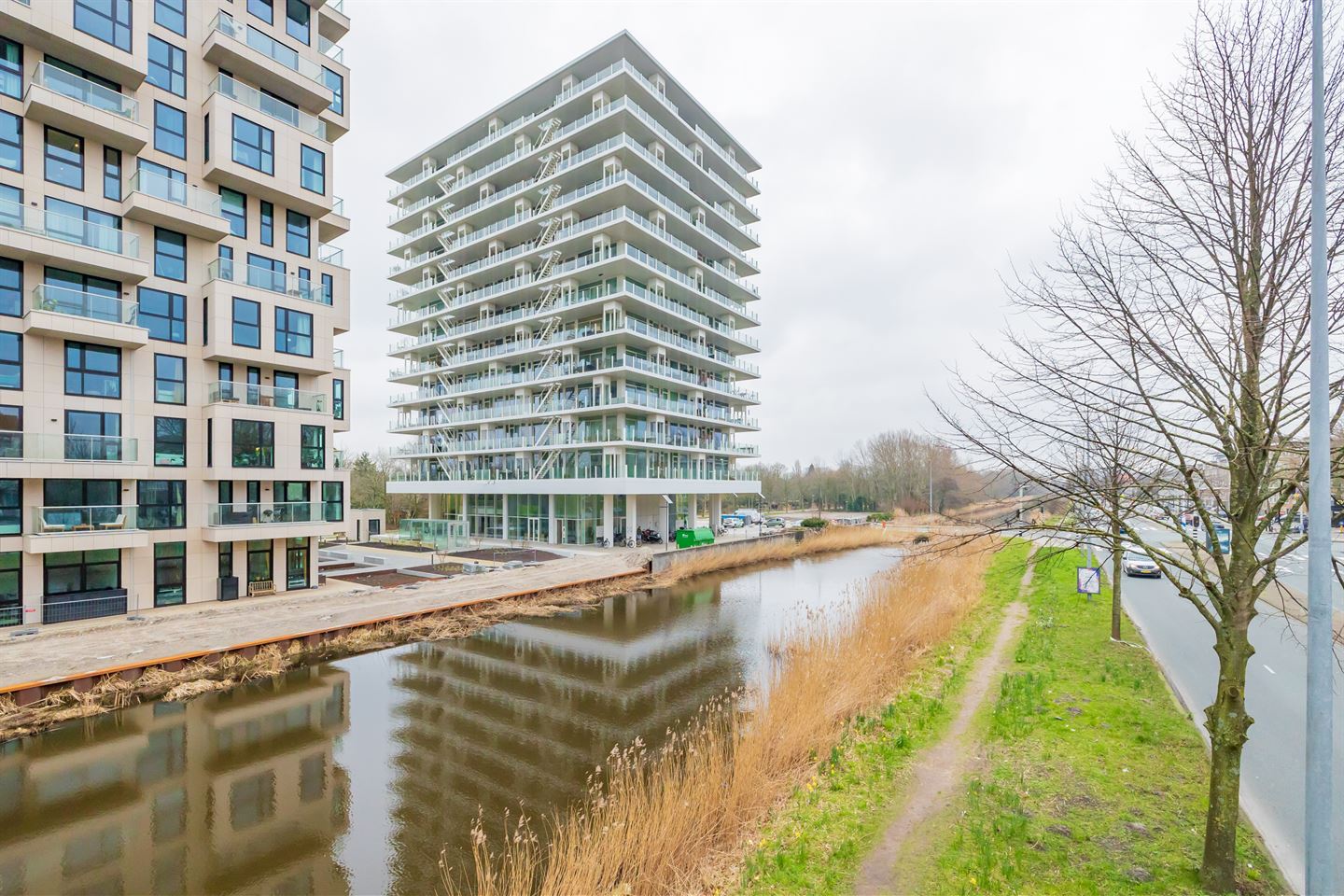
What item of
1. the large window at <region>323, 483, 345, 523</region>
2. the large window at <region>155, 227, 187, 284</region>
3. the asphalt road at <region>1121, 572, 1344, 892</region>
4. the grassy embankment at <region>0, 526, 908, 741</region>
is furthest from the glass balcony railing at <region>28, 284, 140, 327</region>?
the asphalt road at <region>1121, 572, 1344, 892</region>

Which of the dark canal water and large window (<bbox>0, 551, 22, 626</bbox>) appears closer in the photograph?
the dark canal water

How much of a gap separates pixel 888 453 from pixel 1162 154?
71776 mm

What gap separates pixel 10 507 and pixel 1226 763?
2474 centimetres

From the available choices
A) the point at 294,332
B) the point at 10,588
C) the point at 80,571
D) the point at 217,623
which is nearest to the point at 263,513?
the point at 80,571

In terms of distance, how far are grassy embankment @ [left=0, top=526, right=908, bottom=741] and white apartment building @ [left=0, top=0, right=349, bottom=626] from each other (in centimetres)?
642

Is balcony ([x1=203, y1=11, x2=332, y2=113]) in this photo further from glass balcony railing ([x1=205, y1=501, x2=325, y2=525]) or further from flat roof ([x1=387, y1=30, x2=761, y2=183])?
flat roof ([x1=387, y1=30, x2=761, y2=183])

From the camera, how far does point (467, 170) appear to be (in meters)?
45.5

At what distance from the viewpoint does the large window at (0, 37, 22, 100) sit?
15906 millimetres

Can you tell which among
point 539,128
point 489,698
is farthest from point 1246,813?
point 539,128

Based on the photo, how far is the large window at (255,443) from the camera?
1920 cm

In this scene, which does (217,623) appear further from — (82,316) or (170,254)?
(170,254)

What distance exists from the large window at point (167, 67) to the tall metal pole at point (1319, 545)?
1061 inches

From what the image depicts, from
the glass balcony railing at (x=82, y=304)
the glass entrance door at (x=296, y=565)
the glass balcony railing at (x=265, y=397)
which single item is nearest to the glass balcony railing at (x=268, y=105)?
the glass balcony railing at (x=82, y=304)

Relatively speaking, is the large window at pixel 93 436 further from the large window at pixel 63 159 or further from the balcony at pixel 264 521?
the large window at pixel 63 159
